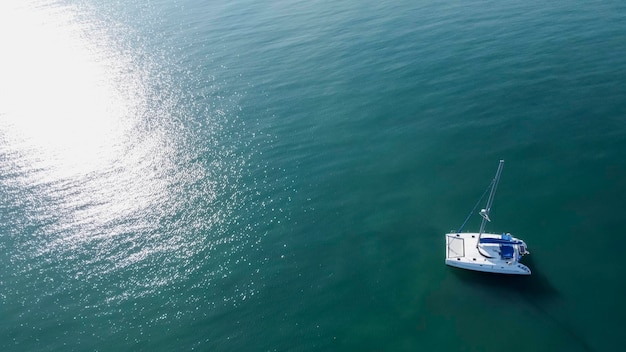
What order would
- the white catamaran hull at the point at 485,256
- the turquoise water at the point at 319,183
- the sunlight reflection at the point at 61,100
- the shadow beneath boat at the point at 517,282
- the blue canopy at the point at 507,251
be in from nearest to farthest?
the turquoise water at the point at 319,183, the shadow beneath boat at the point at 517,282, the white catamaran hull at the point at 485,256, the blue canopy at the point at 507,251, the sunlight reflection at the point at 61,100

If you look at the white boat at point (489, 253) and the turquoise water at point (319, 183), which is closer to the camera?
the turquoise water at point (319, 183)

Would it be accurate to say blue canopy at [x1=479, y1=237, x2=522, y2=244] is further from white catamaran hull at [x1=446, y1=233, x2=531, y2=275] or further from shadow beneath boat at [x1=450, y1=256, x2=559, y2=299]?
shadow beneath boat at [x1=450, y1=256, x2=559, y2=299]

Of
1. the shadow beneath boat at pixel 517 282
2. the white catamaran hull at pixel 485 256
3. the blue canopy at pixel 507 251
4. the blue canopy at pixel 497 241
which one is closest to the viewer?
the shadow beneath boat at pixel 517 282

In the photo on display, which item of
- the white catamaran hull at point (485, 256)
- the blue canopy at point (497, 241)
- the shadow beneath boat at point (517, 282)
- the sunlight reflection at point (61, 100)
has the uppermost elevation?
the sunlight reflection at point (61, 100)

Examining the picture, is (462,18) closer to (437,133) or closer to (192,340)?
(437,133)

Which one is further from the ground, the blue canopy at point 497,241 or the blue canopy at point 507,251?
the blue canopy at point 497,241

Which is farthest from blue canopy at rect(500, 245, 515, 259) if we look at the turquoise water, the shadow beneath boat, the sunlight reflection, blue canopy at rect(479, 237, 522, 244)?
the sunlight reflection

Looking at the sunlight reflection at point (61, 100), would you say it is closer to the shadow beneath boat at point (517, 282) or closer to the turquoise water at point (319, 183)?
the turquoise water at point (319, 183)

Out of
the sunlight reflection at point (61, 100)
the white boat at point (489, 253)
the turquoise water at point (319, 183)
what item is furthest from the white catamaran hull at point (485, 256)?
the sunlight reflection at point (61, 100)
